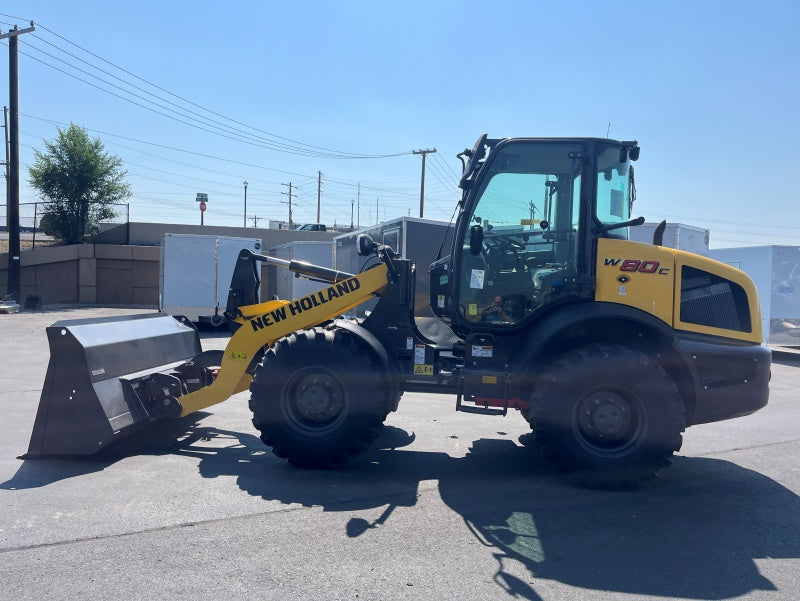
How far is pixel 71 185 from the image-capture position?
30234 mm

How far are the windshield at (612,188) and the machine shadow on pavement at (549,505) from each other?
2310 mm

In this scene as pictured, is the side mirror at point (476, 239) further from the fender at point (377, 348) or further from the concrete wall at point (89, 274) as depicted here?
the concrete wall at point (89, 274)

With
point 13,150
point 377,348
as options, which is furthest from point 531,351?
point 13,150

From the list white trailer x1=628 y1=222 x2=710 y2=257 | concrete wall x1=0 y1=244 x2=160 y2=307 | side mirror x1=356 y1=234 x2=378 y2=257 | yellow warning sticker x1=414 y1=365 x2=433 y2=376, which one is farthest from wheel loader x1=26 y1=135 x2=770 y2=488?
concrete wall x1=0 y1=244 x2=160 y2=307

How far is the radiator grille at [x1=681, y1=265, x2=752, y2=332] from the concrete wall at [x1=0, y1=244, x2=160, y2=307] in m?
26.6

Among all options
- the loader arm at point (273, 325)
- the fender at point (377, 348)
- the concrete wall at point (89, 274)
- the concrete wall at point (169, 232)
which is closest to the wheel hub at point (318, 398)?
the fender at point (377, 348)

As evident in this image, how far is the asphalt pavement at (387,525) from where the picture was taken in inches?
141

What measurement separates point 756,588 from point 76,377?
5.27 metres

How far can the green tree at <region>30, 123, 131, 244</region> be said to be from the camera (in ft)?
98.9

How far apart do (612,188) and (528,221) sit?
0.81 m

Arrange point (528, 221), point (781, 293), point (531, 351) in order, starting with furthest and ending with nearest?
point (781, 293)
point (528, 221)
point (531, 351)

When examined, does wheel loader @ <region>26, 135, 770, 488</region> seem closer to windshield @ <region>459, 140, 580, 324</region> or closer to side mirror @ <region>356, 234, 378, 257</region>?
windshield @ <region>459, 140, 580, 324</region>

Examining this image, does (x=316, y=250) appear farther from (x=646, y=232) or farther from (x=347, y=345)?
(x=347, y=345)

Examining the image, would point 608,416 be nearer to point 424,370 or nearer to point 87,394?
point 424,370
